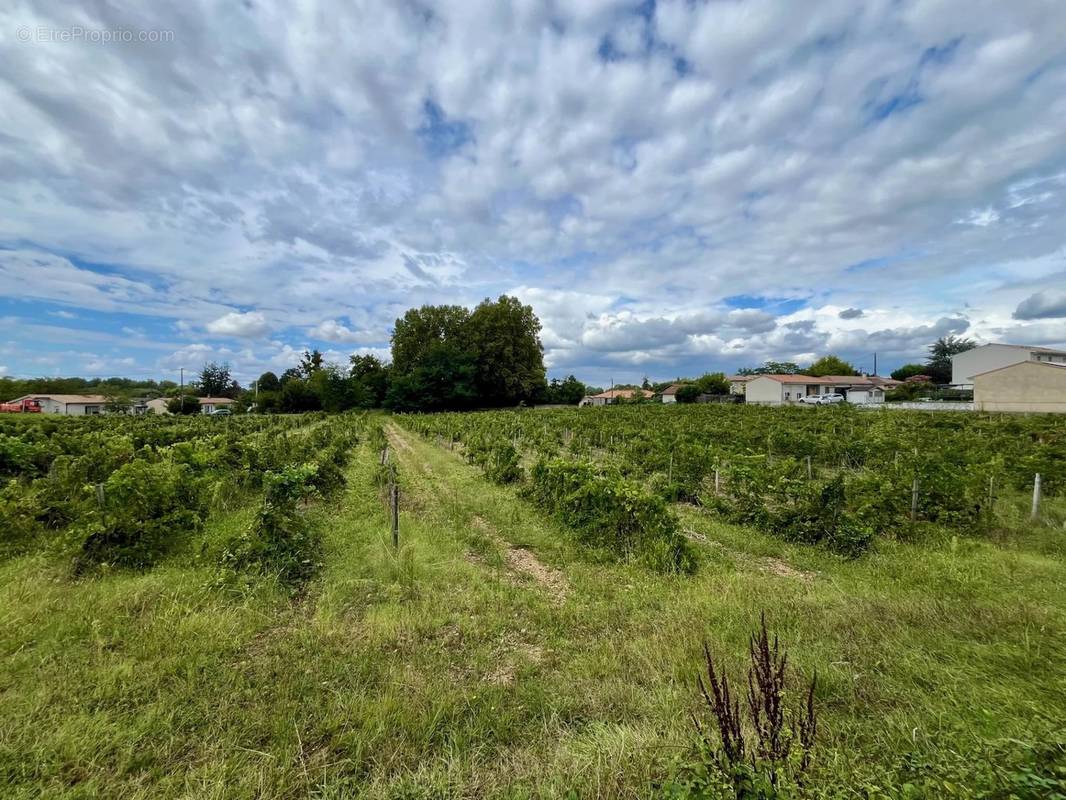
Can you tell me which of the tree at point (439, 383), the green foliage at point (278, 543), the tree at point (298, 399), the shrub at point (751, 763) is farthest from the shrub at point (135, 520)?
the tree at point (298, 399)

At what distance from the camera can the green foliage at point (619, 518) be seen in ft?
22.7

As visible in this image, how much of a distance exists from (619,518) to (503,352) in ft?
163

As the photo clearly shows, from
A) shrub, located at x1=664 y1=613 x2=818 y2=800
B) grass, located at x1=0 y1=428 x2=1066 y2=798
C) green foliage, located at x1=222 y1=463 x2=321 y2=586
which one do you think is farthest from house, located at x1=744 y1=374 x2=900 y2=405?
shrub, located at x1=664 y1=613 x2=818 y2=800

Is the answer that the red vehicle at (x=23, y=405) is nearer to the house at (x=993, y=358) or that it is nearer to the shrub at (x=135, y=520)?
the shrub at (x=135, y=520)

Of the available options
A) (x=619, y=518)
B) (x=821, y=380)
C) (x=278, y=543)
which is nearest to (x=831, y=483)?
(x=619, y=518)

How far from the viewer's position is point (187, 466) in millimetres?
9344

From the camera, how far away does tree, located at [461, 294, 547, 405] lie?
57031 mm

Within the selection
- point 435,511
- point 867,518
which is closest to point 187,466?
point 435,511

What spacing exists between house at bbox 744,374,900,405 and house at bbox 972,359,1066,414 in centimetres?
2179

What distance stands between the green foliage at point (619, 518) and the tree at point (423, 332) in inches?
2029

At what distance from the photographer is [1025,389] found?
36656 mm

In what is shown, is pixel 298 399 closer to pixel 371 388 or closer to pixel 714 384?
pixel 371 388

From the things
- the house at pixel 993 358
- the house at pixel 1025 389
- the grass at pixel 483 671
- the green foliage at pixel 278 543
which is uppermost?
the house at pixel 993 358

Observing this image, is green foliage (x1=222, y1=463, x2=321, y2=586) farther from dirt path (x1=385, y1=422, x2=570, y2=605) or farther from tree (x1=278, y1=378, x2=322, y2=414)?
tree (x1=278, y1=378, x2=322, y2=414)
